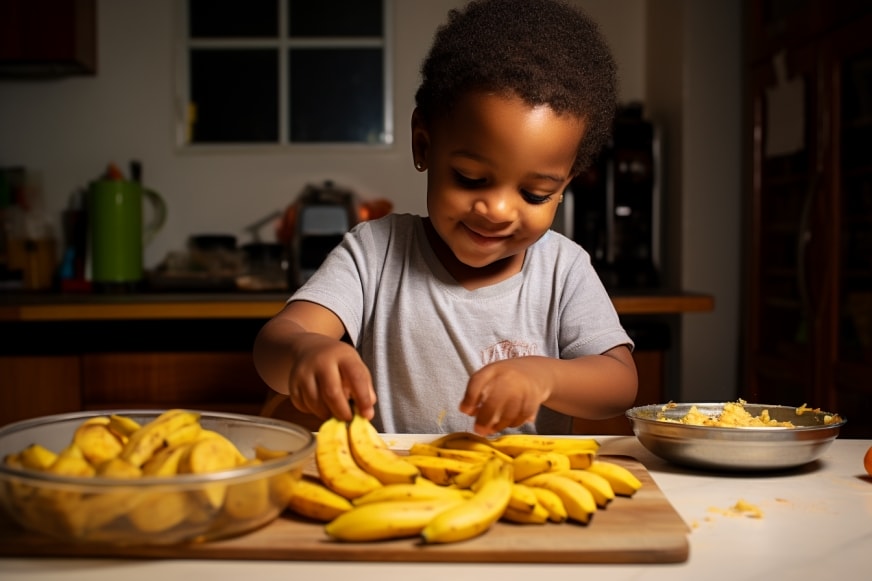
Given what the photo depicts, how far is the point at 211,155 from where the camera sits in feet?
11.2

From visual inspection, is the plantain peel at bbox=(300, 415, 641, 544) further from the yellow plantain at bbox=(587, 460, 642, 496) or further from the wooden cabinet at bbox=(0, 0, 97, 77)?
the wooden cabinet at bbox=(0, 0, 97, 77)

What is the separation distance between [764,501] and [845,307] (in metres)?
2.15

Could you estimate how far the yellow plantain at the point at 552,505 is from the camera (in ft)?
2.36

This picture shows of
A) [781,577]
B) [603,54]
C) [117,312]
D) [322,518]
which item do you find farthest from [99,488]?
[117,312]

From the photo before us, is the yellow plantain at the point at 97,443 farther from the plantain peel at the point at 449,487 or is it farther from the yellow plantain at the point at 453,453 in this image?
the yellow plantain at the point at 453,453


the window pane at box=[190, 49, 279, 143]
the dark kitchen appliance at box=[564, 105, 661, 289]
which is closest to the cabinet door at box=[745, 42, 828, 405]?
the dark kitchen appliance at box=[564, 105, 661, 289]

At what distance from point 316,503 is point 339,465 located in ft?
0.19

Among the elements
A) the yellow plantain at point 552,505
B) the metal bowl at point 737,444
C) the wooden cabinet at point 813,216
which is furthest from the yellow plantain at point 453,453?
the wooden cabinet at point 813,216

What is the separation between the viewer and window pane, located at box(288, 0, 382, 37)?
11.2 feet

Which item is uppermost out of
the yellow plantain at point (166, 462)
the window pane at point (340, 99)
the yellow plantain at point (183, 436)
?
the window pane at point (340, 99)

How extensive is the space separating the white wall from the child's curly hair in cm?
221

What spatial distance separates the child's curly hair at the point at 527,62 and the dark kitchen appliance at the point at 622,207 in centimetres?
194

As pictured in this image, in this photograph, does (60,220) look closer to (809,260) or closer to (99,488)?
(809,260)

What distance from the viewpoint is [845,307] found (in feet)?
8.97
